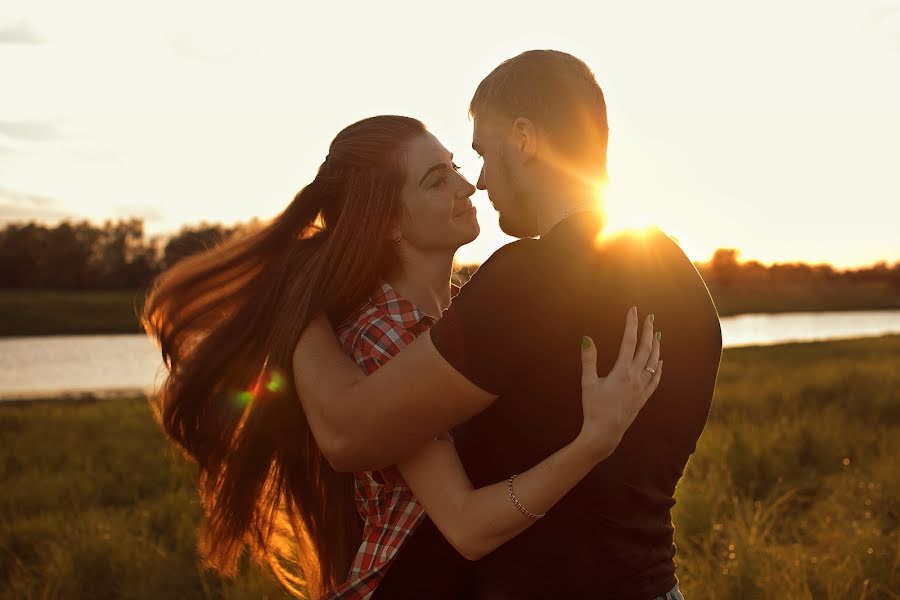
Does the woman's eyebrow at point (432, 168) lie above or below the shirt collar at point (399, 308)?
above

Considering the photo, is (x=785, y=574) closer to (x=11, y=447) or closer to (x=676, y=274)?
(x=676, y=274)

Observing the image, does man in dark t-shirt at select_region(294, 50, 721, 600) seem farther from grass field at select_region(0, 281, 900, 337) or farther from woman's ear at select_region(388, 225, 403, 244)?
grass field at select_region(0, 281, 900, 337)

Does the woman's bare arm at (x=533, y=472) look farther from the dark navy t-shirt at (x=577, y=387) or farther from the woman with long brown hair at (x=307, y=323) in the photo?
the woman with long brown hair at (x=307, y=323)

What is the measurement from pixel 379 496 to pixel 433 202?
1.00m

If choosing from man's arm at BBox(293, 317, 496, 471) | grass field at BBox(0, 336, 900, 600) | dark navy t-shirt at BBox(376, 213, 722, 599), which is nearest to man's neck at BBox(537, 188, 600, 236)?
dark navy t-shirt at BBox(376, 213, 722, 599)

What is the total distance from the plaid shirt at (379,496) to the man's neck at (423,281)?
0.25 meters

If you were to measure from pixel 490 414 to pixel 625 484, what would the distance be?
36 cm

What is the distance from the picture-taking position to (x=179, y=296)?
2.90 m

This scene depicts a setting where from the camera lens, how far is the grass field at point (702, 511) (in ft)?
15.4

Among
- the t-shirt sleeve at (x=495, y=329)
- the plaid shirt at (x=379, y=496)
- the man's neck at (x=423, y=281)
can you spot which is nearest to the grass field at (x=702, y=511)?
the plaid shirt at (x=379, y=496)

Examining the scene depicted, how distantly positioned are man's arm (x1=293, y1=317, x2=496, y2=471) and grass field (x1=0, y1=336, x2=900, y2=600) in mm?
2936

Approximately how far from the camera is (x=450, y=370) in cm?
177

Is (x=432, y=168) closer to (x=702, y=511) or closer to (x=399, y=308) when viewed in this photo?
(x=399, y=308)

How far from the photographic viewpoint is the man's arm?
5.89 feet
